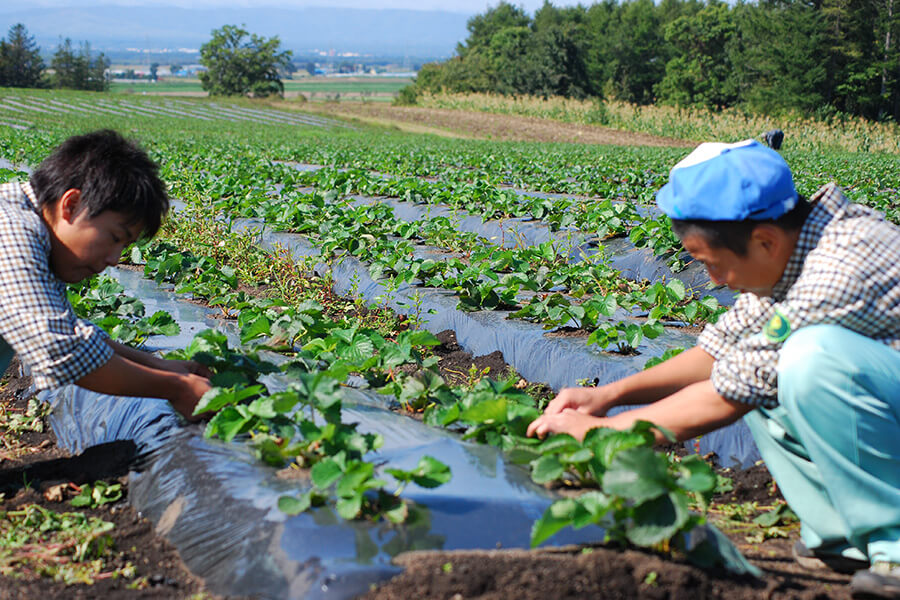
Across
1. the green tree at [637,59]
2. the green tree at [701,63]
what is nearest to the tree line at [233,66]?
the green tree at [637,59]

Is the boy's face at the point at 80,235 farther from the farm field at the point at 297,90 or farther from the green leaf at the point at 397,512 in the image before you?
the farm field at the point at 297,90

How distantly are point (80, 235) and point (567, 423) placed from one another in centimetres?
151

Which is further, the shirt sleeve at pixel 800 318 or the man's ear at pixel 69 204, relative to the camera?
the man's ear at pixel 69 204

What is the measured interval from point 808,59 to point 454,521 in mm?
37785

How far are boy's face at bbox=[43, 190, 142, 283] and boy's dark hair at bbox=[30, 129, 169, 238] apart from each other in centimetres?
2

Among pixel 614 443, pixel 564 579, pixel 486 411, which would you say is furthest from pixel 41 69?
pixel 564 579

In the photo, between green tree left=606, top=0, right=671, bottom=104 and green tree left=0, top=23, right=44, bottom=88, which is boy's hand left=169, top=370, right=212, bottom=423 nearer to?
green tree left=606, top=0, right=671, bottom=104

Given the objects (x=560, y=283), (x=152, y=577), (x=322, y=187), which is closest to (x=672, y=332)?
(x=560, y=283)

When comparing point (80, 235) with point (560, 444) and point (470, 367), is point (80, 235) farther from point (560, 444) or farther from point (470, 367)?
point (470, 367)

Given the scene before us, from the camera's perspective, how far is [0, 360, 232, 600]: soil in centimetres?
198

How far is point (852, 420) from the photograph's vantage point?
1867 millimetres

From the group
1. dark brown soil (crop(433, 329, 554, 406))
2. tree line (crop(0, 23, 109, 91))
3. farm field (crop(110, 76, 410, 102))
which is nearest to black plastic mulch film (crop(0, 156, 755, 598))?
dark brown soil (crop(433, 329, 554, 406))

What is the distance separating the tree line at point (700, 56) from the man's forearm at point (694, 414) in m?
34.0

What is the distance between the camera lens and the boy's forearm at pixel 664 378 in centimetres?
240
